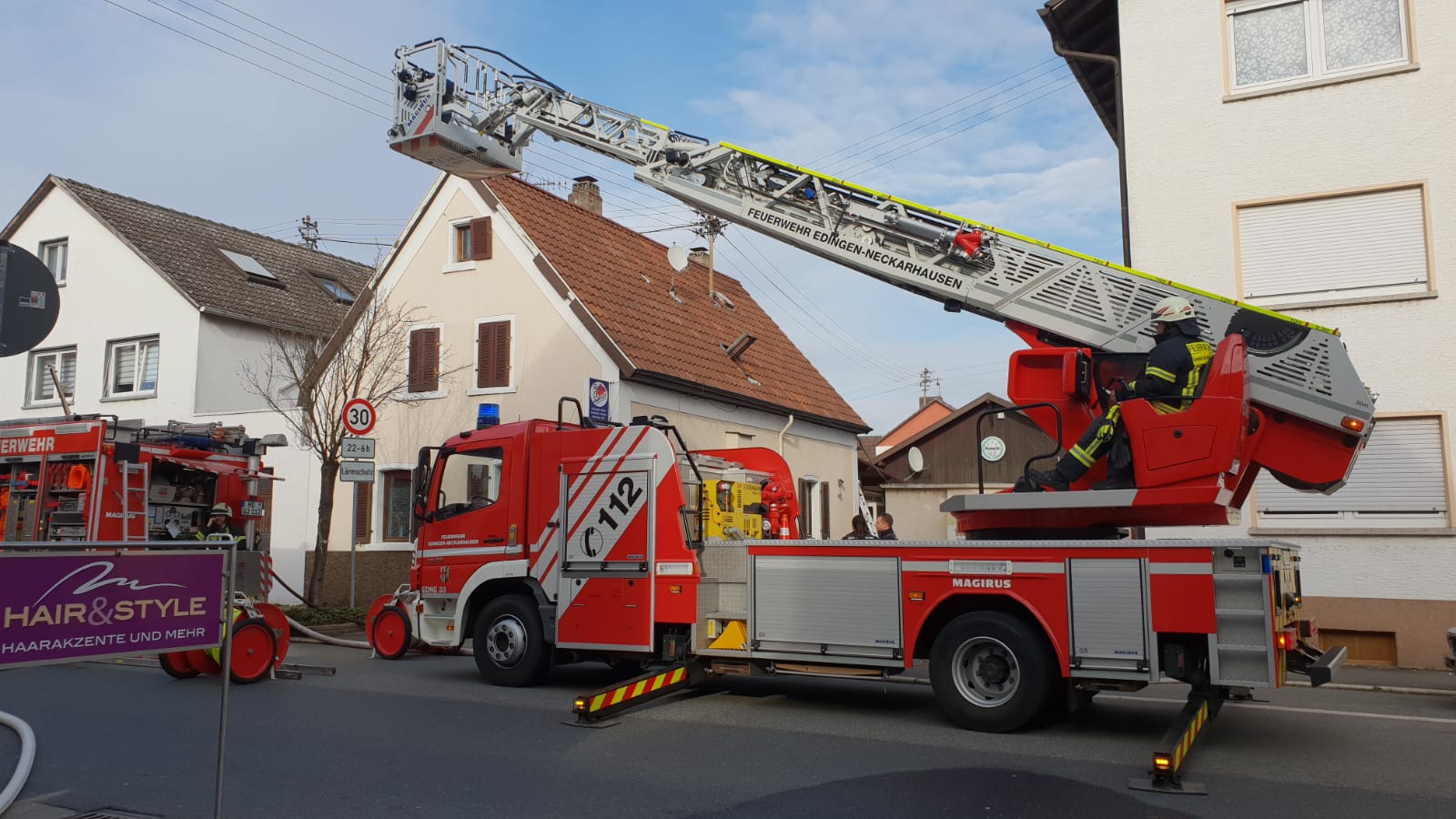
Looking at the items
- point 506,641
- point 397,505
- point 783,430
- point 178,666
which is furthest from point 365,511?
Answer: point 506,641

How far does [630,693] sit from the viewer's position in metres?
9.19

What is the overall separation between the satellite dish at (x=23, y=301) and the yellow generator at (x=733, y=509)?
569 cm

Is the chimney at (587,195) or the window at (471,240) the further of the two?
the chimney at (587,195)

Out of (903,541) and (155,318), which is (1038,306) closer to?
(903,541)

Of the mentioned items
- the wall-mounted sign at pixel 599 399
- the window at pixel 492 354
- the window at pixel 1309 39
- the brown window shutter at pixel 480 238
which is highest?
the window at pixel 1309 39

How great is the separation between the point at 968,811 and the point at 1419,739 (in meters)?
4.56

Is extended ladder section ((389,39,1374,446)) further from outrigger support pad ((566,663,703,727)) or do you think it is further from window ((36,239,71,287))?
window ((36,239,71,287))

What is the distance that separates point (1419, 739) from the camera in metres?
8.32

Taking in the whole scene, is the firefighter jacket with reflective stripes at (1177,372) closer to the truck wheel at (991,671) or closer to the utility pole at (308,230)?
the truck wheel at (991,671)

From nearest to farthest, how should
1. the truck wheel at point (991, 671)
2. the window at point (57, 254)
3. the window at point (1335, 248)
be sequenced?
the truck wheel at point (991, 671) < the window at point (1335, 248) < the window at point (57, 254)

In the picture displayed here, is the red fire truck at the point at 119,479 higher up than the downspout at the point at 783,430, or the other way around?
the downspout at the point at 783,430

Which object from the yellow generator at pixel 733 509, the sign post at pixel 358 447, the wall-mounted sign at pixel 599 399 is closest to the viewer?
the yellow generator at pixel 733 509

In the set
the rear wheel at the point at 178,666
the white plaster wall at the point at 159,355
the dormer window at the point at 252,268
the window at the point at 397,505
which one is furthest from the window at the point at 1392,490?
the dormer window at the point at 252,268

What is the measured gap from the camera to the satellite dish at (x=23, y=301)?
5727 mm
